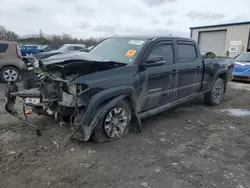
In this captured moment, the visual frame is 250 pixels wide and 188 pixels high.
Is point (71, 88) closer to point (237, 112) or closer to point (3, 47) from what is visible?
point (237, 112)

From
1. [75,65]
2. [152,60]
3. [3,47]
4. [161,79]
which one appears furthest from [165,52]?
[3,47]

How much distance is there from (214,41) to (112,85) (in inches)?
844

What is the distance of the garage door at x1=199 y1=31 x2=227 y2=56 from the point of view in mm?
21203

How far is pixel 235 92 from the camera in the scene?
8.00 meters

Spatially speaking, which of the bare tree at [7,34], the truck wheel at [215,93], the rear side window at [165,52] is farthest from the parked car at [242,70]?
the bare tree at [7,34]

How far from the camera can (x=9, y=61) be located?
8531 mm

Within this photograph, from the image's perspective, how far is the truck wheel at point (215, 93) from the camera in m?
6.03

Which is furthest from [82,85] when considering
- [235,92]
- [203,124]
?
[235,92]

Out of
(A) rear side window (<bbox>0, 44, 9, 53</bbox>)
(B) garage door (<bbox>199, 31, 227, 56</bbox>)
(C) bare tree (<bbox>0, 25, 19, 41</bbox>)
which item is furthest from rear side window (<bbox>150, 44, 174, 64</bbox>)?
(C) bare tree (<bbox>0, 25, 19, 41</bbox>)

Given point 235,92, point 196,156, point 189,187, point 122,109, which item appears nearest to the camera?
point 189,187

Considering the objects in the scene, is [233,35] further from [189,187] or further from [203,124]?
[189,187]

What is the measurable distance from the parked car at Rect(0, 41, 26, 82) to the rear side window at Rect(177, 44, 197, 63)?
6.39 meters

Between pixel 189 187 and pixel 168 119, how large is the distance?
2389 mm

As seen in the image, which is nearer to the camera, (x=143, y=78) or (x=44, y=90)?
(x=44, y=90)
